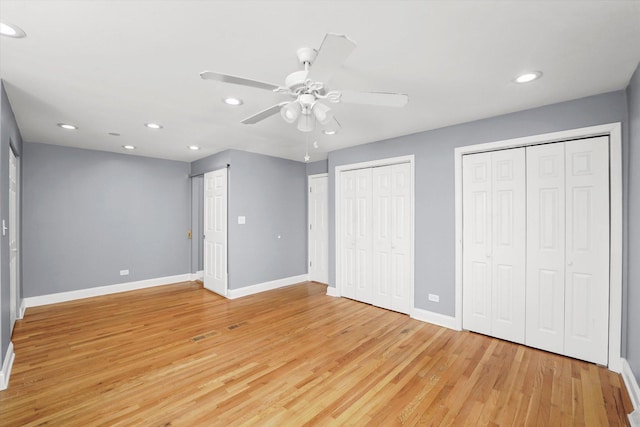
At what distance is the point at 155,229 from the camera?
570 centimetres

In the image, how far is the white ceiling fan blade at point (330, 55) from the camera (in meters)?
1.34

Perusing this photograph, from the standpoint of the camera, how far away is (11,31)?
172 centimetres

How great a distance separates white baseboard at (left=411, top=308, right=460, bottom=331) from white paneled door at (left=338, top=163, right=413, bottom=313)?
0.15 metres

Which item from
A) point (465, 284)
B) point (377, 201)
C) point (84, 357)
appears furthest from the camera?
point (377, 201)

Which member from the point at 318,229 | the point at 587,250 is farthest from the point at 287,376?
the point at 318,229

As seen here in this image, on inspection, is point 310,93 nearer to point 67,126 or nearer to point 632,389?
point 632,389

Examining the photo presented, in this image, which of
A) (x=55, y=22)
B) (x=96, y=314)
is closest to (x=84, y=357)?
(x=96, y=314)

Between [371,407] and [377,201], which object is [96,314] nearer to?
[371,407]

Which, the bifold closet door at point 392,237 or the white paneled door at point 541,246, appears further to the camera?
the bifold closet door at point 392,237

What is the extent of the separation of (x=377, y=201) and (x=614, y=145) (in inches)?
102

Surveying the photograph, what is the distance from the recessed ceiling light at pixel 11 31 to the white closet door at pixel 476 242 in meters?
4.03

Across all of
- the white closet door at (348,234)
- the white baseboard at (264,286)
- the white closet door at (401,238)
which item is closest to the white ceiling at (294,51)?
the white closet door at (401,238)

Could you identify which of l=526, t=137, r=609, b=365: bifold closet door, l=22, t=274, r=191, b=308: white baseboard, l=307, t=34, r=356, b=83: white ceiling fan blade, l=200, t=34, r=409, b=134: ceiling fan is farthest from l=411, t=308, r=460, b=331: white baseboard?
l=22, t=274, r=191, b=308: white baseboard

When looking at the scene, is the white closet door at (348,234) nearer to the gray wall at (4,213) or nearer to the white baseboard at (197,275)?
the white baseboard at (197,275)
